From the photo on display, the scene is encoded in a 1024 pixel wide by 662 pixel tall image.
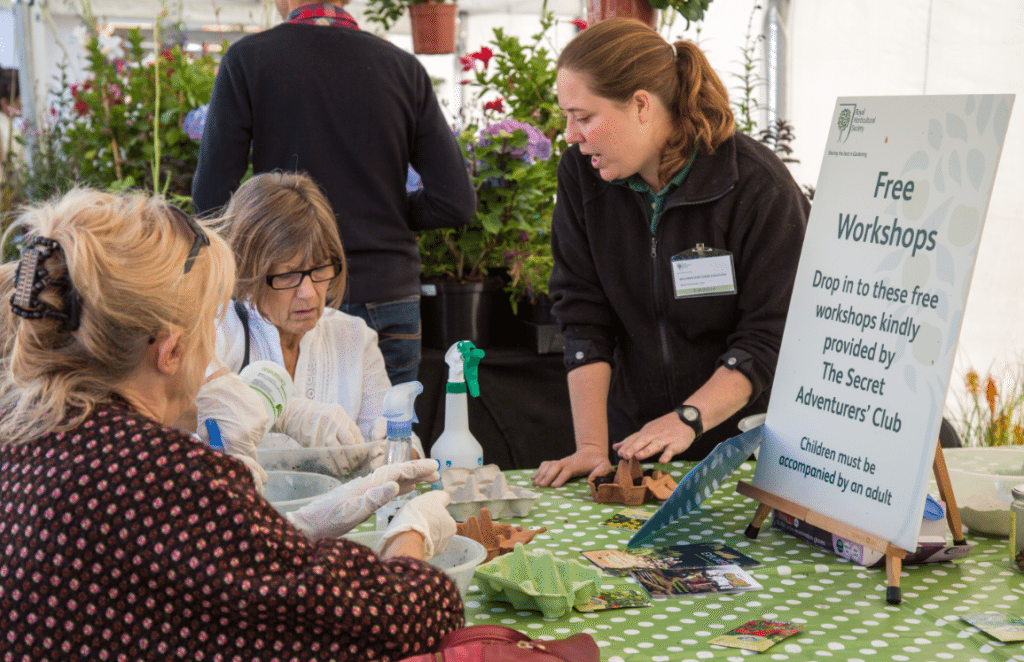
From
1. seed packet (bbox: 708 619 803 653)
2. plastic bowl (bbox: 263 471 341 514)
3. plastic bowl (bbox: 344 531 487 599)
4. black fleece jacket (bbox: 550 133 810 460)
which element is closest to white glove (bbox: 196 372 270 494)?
plastic bowl (bbox: 263 471 341 514)

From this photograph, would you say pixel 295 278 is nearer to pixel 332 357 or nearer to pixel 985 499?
pixel 332 357

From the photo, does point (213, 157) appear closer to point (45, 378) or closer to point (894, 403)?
point (45, 378)

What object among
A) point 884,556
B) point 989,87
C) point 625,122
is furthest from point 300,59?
point 989,87

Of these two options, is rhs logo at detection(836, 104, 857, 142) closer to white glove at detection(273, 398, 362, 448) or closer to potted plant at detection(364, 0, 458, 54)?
white glove at detection(273, 398, 362, 448)

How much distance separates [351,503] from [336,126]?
4.91 feet

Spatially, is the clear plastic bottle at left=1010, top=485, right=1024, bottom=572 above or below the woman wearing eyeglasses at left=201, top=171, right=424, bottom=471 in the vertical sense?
below

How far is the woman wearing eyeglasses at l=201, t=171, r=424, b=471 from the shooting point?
6.12 ft

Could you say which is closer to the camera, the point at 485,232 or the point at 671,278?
the point at 671,278

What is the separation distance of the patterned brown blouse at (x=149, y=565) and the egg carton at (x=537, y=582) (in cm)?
31

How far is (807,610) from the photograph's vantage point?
113 cm

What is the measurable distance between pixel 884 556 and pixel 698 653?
1.36 ft

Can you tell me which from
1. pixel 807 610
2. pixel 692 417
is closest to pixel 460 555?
pixel 807 610

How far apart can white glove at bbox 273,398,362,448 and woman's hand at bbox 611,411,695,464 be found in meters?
0.50

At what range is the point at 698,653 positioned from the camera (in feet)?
3.30
